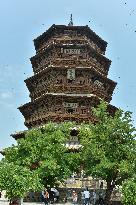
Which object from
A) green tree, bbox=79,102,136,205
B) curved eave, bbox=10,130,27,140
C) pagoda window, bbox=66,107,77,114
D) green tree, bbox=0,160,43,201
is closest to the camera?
green tree, bbox=0,160,43,201

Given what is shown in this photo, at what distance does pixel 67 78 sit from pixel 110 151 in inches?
400

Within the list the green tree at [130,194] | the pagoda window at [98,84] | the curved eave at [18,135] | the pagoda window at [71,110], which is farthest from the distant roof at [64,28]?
the green tree at [130,194]

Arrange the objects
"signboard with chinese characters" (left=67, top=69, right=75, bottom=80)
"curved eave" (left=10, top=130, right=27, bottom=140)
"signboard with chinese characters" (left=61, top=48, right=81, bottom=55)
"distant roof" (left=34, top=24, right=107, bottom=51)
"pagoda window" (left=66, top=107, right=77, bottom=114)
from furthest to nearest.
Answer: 1. "distant roof" (left=34, top=24, right=107, bottom=51)
2. "signboard with chinese characters" (left=61, top=48, right=81, bottom=55)
3. "signboard with chinese characters" (left=67, top=69, right=75, bottom=80)
4. "curved eave" (left=10, top=130, right=27, bottom=140)
5. "pagoda window" (left=66, top=107, right=77, bottom=114)

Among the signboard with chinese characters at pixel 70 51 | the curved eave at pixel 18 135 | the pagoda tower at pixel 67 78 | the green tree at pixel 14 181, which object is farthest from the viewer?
the signboard with chinese characters at pixel 70 51

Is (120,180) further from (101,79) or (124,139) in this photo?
(101,79)

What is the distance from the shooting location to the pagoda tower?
1233 inches

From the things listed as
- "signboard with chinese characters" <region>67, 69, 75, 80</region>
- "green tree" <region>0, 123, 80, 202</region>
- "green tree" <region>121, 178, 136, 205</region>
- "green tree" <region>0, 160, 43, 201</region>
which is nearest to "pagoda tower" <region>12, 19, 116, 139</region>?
"signboard with chinese characters" <region>67, 69, 75, 80</region>

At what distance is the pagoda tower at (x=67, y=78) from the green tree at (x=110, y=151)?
5.85 metres

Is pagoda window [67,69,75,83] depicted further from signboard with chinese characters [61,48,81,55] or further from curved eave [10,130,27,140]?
curved eave [10,130,27,140]

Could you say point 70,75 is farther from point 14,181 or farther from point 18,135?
point 14,181

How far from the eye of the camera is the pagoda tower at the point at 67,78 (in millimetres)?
31312

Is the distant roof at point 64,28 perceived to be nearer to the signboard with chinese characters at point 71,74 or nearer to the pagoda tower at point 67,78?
the pagoda tower at point 67,78

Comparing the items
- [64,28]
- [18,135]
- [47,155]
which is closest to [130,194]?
[47,155]

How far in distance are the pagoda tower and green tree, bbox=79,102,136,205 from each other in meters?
Result: 5.85
